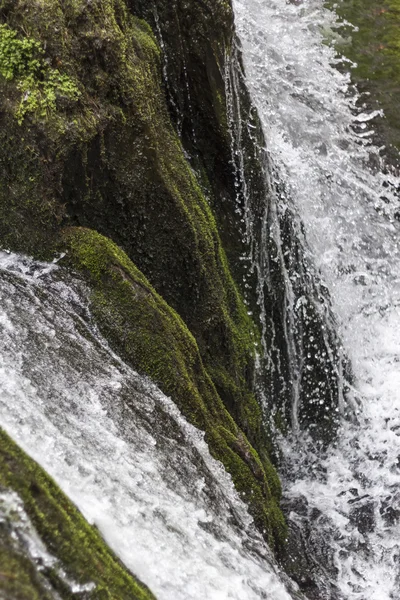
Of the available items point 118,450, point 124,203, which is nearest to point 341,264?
point 124,203

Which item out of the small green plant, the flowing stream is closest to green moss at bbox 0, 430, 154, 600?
the flowing stream

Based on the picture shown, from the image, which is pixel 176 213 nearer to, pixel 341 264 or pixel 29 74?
pixel 29 74

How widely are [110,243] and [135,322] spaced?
547mm

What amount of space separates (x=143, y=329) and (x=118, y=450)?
90 centimetres

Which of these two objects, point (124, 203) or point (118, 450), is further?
point (124, 203)

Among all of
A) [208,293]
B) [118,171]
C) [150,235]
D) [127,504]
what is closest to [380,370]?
[208,293]

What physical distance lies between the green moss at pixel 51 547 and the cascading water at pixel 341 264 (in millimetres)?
2437

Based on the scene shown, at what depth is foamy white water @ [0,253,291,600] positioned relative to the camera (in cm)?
286

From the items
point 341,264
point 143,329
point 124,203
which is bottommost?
point 143,329

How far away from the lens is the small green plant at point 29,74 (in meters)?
3.73

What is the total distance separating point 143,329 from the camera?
3.91m

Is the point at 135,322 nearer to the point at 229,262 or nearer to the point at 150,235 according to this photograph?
the point at 150,235

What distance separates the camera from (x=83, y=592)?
2246 millimetres

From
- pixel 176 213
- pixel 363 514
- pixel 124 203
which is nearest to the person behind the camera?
pixel 124 203
